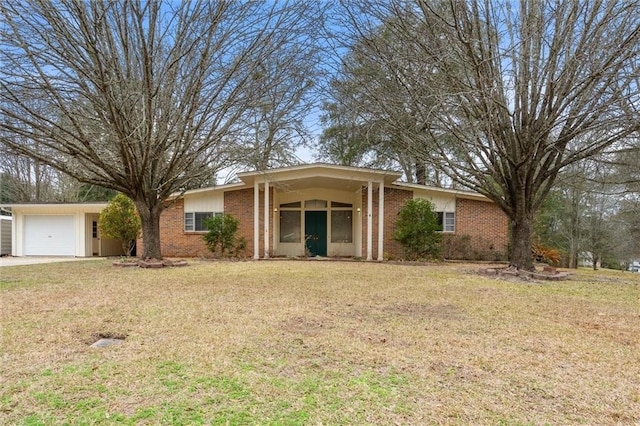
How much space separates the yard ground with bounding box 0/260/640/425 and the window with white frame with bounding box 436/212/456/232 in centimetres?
949

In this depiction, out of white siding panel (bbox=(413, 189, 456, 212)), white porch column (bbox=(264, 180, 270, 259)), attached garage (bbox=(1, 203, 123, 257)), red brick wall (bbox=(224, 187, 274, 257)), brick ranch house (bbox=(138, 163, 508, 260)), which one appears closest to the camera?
brick ranch house (bbox=(138, 163, 508, 260))

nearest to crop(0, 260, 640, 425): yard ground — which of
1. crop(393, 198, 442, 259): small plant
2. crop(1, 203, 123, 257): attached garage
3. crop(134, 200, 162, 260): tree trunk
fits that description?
crop(134, 200, 162, 260): tree trunk

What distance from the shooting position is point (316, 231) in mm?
18062

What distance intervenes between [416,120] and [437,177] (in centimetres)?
1197

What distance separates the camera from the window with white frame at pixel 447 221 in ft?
54.1

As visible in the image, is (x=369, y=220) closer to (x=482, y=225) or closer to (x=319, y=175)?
(x=319, y=175)

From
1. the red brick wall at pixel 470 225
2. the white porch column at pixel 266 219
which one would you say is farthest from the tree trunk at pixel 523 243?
the white porch column at pixel 266 219

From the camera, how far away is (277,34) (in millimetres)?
10352

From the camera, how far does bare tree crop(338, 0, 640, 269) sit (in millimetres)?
8086

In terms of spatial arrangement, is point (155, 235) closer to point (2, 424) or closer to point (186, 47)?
Result: point (186, 47)

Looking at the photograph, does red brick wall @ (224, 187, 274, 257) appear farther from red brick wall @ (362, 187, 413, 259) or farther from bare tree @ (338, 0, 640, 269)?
bare tree @ (338, 0, 640, 269)

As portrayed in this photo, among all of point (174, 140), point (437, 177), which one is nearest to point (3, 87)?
point (174, 140)

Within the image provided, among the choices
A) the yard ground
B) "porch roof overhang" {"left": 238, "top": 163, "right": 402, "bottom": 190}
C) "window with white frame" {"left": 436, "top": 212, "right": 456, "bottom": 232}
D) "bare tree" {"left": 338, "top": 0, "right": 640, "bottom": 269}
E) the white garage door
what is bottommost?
the yard ground

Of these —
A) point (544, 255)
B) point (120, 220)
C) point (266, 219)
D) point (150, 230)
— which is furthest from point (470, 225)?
point (120, 220)
